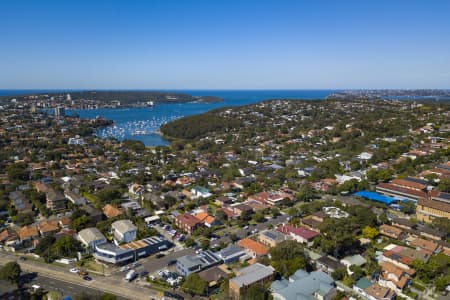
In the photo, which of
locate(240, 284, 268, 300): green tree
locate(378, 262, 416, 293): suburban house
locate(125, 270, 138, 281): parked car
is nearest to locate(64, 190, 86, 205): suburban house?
locate(125, 270, 138, 281): parked car

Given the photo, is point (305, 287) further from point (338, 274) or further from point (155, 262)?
point (155, 262)

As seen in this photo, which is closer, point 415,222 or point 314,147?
point 415,222

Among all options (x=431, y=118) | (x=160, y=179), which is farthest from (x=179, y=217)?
(x=431, y=118)

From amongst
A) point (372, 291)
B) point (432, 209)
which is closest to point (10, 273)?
point (372, 291)

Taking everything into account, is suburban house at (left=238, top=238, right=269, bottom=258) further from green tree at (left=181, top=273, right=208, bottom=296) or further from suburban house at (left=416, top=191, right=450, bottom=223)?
suburban house at (left=416, top=191, right=450, bottom=223)

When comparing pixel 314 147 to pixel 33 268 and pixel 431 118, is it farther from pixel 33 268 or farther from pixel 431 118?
pixel 33 268
